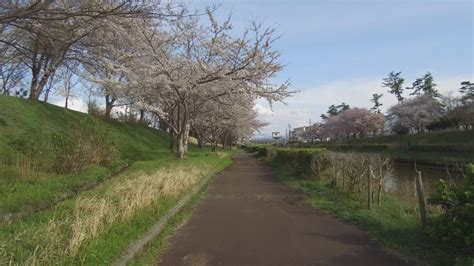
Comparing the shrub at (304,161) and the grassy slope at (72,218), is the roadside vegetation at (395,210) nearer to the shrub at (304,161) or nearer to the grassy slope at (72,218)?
the shrub at (304,161)

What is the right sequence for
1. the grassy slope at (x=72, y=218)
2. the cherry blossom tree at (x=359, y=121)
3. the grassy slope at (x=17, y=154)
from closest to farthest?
the grassy slope at (x=72, y=218)
the grassy slope at (x=17, y=154)
the cherry blossom tree at (x=359, y=121)

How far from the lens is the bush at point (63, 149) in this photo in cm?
1189

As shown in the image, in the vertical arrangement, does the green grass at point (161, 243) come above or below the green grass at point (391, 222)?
below

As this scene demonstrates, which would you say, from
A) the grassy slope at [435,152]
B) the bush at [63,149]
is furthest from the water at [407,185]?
the grassy slope at [435,152]

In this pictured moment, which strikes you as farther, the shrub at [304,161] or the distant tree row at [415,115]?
the distant tree row at [415,115]

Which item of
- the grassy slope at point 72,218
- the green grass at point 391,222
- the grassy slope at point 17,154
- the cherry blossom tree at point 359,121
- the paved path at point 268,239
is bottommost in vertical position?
the paved path at point 268,239

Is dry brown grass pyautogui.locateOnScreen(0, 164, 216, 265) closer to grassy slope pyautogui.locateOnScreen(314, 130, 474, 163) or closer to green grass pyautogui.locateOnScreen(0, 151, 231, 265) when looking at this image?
green grass pyautogui.locateOnScreen(0, 151, 231, 265)

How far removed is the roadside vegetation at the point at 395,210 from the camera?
5367 mm

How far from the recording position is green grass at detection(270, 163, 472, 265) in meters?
5.59

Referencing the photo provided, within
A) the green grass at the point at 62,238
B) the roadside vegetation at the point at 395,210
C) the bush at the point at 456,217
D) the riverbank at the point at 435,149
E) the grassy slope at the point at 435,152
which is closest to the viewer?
the green grass at the point at 62,238

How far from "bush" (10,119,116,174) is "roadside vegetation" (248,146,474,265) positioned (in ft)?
23.9

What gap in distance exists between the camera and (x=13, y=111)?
18.4 meters

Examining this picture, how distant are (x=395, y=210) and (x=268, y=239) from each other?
3.57 meters

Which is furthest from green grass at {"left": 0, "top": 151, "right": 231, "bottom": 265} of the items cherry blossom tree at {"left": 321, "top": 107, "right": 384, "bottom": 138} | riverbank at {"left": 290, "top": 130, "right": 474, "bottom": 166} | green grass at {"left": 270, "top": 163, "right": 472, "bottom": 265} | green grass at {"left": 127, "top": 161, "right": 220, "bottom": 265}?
cherry blossom tree at {"left": 321, "top": 107, "right": 384, "bottom": 138}
